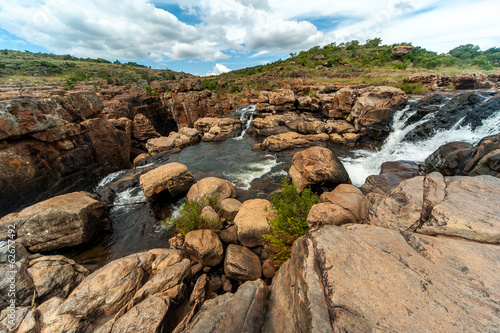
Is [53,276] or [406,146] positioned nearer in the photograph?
[53,276]

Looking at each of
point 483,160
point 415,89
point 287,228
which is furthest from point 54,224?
Result: point 415,89

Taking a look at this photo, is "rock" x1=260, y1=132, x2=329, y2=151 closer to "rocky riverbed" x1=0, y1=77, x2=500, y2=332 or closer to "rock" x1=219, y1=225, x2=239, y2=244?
"rocky riverbed" x1=0, y1=77, x2=500, y2=332

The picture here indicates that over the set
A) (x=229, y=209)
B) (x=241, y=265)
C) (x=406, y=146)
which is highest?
(x=229, y=209)

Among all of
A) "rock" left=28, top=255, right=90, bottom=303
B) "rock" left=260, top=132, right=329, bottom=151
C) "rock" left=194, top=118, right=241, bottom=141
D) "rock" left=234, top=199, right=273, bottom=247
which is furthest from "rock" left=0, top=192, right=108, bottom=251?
"rock" left=194, top=118, right=241, bottom=141

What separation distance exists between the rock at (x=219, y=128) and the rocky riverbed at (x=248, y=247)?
38.2 ft

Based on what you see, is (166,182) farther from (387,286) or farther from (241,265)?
(387,286)

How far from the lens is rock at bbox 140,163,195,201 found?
915cm

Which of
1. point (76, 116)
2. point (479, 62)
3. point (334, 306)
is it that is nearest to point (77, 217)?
point (76, 116)

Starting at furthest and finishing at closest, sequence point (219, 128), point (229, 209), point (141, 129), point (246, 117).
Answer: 1. point (246, 117)
2. point (219, 128)
3. point (141, 129)
4. point (229, 209)

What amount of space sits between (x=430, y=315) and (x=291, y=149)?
49.2ft

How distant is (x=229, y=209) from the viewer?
7762 mm

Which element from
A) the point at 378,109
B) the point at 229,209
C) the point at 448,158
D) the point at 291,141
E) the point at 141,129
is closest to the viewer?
the point at 229,209

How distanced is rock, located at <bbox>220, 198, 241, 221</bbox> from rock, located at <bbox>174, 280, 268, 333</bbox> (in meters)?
4.00

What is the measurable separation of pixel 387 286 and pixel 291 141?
1515 centimetres
